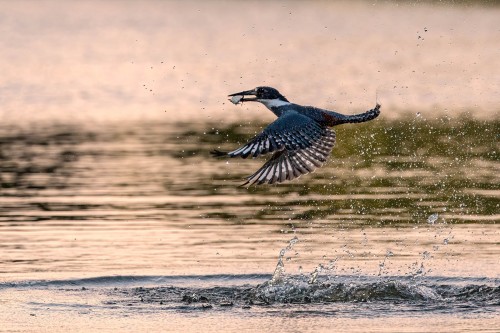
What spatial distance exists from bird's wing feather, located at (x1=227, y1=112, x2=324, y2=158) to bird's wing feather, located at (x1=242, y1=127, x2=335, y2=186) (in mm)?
37

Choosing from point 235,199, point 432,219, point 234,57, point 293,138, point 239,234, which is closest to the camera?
point 293,138

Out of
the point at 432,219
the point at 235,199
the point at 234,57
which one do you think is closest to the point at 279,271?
the point at 432,219

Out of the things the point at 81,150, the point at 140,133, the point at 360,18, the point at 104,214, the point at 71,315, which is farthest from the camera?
the point at 360,18

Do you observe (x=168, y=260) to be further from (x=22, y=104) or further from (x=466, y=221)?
(x=22, y=104)

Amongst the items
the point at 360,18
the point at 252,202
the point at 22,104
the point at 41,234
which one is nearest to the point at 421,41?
the point at 360,18

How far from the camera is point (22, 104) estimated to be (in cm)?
2405

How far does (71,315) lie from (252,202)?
16.8 feet

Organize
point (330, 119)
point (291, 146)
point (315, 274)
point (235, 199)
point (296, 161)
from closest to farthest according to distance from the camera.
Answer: point (291, 146) → point (296, 161) → point (330, 119) → point (315, 274) → point (235, 199)

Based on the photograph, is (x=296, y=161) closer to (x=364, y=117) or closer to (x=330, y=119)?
(x=330, y=119)

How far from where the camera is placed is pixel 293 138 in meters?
11.0

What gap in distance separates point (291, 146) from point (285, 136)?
10 centimetres

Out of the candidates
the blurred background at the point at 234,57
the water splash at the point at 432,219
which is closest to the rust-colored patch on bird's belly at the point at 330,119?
the water splash at the point at 432,219

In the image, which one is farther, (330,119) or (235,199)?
(235,199)

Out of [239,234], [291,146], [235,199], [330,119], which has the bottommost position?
[239,234]
